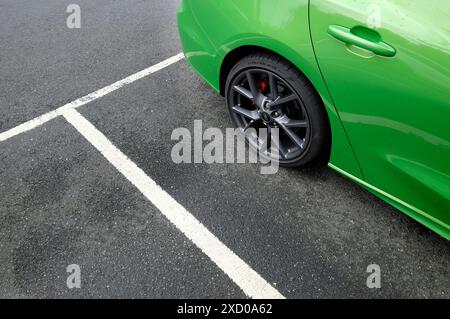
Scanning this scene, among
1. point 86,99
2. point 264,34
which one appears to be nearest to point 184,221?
point 264,34

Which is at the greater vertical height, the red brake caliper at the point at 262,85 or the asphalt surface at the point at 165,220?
the red brake caliper at the point at 262,85

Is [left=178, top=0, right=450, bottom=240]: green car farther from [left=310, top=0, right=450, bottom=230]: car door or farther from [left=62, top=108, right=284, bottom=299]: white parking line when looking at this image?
[left=62, top=108, right=284, bottom=299]: white parking line

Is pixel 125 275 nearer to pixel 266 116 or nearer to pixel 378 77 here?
pixel 266 116

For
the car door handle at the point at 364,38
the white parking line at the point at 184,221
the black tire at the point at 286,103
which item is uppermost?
the car door handle at the point at 364,38

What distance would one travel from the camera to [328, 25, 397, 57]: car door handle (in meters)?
1.63

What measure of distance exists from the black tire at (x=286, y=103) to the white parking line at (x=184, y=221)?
75 centimetres

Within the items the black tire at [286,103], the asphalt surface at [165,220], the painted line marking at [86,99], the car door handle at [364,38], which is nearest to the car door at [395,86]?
the car door handle at [364,38]

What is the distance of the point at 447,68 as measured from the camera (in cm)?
151

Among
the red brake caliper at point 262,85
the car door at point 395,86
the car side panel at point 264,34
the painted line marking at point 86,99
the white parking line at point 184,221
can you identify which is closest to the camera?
the car door at point 395,86

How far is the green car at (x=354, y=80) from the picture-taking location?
5.21ft

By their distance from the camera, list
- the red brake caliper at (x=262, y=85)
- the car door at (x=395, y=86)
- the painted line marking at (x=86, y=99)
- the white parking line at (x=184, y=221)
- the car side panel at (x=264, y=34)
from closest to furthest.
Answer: the car door at (x=395, y=86)
the car side panel at (x=264, y=34)
the white parking line at (x=184, y=221)
the red brake caliper at (x=262, y=85)
the painted line marking at (x=86, y=99)

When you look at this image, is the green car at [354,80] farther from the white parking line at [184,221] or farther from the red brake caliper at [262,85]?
the white parking line at [184,221]
